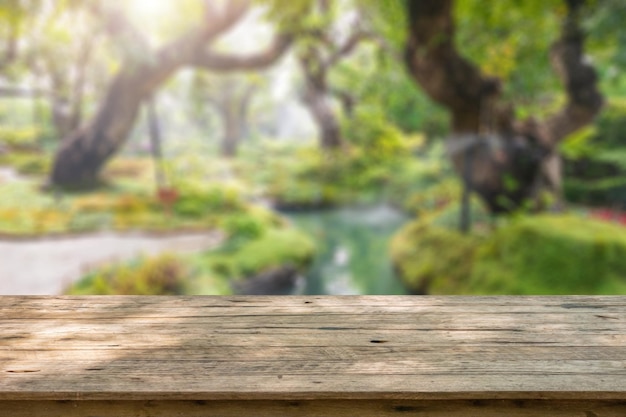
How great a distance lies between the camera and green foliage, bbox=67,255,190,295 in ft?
18.9

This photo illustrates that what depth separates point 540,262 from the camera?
488 cm

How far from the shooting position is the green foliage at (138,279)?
575 centimetres

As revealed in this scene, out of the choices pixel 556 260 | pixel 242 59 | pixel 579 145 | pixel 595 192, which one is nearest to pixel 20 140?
pixel 242 59

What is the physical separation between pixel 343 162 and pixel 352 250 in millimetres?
5932

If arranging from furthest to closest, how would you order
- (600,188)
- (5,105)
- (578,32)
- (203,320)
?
(5,105) < (600,188) < (578,32) < (203,320)

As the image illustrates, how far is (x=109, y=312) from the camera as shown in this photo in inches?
39.5

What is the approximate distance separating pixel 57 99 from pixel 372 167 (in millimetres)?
9735

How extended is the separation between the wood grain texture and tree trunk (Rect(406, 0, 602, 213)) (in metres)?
5.40

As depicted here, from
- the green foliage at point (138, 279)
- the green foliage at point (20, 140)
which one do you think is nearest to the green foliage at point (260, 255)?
the green foliage at point (138, 279)

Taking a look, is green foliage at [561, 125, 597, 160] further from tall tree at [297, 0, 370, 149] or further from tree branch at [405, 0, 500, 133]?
tall tree at [297, 0, 370, 149]

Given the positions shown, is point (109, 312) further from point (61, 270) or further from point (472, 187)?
point (472, 187)

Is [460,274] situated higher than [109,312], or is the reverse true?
[109,312]

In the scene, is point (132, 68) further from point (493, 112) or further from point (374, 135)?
point (493, 112)

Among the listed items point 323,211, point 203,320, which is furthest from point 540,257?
point 323,211
